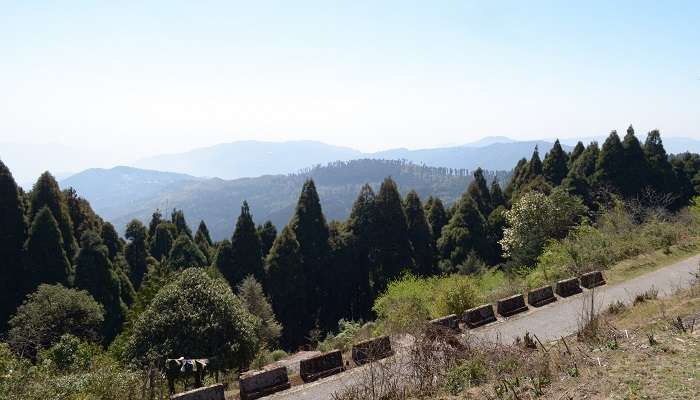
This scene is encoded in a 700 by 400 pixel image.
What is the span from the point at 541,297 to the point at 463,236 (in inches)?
852

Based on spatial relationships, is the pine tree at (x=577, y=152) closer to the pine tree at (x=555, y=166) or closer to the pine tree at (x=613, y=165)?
the pine tree at (x=555, y=166)

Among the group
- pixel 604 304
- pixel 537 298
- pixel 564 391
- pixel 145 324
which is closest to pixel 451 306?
pixel 537 298

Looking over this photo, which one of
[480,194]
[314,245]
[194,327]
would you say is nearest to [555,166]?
[480,194]

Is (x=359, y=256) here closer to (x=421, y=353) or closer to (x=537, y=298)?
(x=537, y=298)

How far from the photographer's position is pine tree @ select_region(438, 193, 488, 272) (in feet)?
119

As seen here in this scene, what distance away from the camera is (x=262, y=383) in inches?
406

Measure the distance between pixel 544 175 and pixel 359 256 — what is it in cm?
1906

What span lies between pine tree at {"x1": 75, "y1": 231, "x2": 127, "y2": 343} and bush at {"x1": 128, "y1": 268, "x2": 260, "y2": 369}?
16226mm

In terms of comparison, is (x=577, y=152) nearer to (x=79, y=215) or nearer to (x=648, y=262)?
(x=648, y=262)

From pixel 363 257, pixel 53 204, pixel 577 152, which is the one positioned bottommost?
pixel 363 257

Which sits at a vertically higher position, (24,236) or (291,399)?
(24,236)

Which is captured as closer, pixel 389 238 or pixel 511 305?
pixel 511 305

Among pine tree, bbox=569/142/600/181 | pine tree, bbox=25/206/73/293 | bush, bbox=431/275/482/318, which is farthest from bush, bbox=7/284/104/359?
pine tree, bbox=569/142/600/181

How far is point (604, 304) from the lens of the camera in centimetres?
1414
